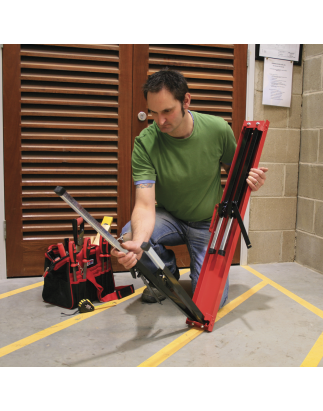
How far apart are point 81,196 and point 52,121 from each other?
1.85 feet

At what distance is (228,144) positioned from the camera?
219cm

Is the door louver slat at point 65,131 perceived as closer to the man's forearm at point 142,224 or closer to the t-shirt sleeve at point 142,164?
the t-shirt sleeve at point 142,164

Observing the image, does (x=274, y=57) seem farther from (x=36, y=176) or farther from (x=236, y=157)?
(x=36, y=176)

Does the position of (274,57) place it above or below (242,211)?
above

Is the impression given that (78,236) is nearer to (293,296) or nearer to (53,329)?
(53,329)

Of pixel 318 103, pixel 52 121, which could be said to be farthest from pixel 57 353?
pixel 318 103

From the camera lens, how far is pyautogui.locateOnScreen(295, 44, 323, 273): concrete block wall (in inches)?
113

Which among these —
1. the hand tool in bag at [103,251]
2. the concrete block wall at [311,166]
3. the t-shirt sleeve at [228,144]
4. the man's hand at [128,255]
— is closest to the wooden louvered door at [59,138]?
the hand tool in bag at [103,251]

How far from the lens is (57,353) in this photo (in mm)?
1701

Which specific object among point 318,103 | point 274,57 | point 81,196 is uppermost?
point 274,57

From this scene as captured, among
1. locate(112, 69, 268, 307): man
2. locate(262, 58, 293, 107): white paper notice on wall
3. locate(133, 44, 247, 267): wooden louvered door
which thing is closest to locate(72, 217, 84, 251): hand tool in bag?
locate(112, 69, 268, 307): man

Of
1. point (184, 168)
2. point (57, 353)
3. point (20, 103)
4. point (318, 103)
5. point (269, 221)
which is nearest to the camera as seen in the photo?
point (57, 353)

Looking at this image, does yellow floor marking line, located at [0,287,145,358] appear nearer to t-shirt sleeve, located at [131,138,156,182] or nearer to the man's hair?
t-shirt sleeve, located at [131,138,156,182]

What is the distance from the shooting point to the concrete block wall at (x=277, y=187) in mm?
3004
